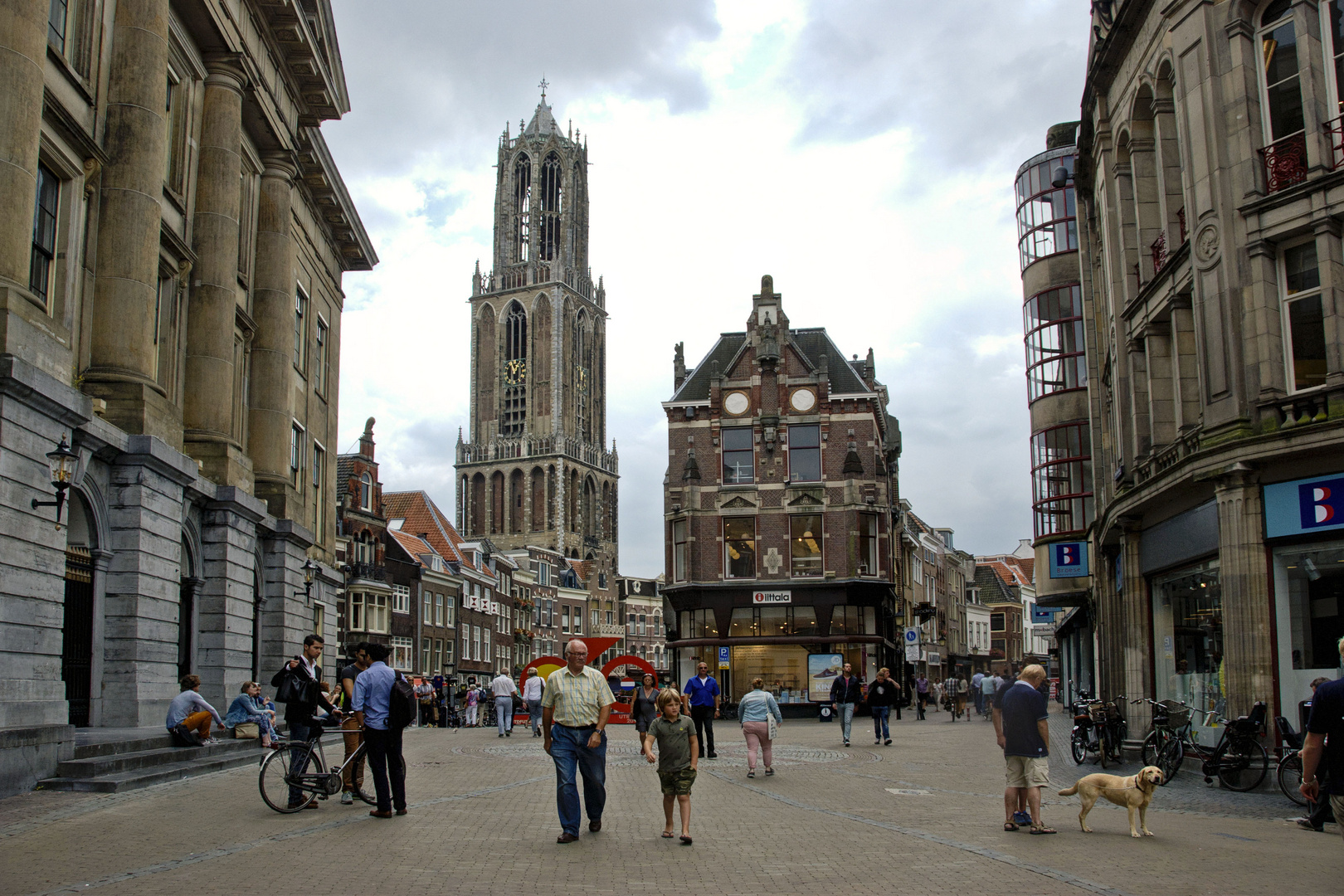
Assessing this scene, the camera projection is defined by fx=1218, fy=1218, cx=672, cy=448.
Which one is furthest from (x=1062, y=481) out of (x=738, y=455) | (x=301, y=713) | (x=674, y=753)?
(x=301, y=713)

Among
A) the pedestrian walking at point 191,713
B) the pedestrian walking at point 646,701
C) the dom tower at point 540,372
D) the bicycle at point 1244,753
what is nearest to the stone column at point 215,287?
the pedestrian walking at point 191,713

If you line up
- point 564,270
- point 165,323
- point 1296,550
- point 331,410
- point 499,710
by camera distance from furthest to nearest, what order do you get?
1. point 564,270
2. point 331,410
3. point 499,710
4. point 165,323
5. point 1296,550

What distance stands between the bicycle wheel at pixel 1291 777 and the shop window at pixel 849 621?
31.3m

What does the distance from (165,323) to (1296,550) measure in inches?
741

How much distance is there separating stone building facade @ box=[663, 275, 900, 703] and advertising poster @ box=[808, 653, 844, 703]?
185mm

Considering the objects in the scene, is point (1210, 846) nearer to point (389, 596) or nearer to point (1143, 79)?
point (1143, 79)

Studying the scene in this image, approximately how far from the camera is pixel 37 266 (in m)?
16.8

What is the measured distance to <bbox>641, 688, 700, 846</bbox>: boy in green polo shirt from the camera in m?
10.9

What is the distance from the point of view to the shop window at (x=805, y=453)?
153 ft

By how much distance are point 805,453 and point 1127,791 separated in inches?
1411

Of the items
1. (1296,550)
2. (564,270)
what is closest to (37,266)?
(1296,550)

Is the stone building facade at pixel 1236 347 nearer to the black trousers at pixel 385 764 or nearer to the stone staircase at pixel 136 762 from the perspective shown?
the black trousers at pixel 385 764

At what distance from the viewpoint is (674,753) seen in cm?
1095

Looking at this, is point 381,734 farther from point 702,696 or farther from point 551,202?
point 551,202
